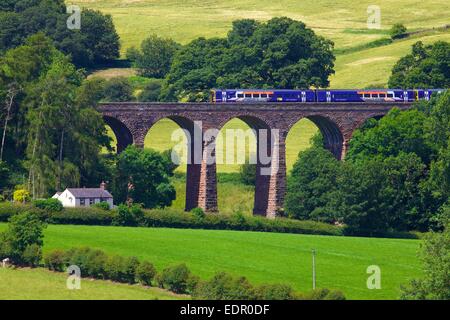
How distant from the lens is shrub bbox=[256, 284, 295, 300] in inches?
3637

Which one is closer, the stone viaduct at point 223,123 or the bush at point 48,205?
the bush at point 48,205

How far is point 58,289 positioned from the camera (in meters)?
99.5

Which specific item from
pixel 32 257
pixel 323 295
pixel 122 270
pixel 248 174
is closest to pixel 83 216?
pixel 32 257

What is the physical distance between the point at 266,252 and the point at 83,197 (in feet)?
70.8

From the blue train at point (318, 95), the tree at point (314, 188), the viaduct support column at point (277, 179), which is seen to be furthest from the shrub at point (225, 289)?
the blue train at point (318, 95)

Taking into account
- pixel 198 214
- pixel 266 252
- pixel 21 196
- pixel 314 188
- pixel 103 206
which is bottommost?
pixel 266 252

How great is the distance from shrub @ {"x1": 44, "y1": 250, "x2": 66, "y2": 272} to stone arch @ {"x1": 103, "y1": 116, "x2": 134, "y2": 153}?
134 ft

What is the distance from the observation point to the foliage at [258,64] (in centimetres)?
18550

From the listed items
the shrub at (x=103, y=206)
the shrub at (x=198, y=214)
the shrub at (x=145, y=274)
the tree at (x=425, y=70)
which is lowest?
the shrub at (x=145, y=274)

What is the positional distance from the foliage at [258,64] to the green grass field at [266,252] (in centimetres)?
5510

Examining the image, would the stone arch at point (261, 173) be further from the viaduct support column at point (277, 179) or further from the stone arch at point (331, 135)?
the stone arch at point (331, 135)

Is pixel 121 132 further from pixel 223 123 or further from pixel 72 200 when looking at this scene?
pixel 72 200

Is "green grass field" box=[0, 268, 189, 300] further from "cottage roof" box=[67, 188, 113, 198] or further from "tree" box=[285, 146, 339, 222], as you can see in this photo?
"tree" box=[285, 146, 339, 222]
